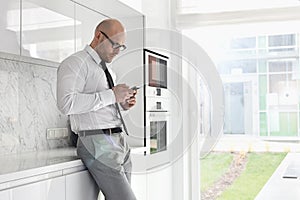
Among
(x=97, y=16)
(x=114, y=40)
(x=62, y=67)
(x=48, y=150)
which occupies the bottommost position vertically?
(x=48, y=150)

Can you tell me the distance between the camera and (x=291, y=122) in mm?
3951

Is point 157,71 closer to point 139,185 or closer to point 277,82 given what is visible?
point 139,185

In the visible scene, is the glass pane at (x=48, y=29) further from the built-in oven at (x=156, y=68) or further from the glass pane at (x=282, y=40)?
the glass pane at (x=282, y=40)

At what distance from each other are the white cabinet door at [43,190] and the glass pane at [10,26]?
2.29 ft

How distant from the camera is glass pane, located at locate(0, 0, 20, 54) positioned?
220 centimetres

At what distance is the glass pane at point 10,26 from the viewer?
2.20 m

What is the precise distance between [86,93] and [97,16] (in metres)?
1.02

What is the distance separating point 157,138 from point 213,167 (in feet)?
2.61

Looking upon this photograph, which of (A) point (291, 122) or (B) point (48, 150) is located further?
(A) point (291, 122)

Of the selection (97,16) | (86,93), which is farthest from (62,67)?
(97,16)

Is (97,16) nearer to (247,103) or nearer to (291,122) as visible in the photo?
(247,103)

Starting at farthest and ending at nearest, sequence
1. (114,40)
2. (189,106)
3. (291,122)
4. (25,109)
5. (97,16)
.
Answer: (189,106), (291,122), (97,16), (25,109), (114,40)

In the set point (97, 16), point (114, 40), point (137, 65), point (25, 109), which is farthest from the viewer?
point (137, 65)

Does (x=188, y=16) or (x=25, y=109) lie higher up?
(x=188, y=16)
